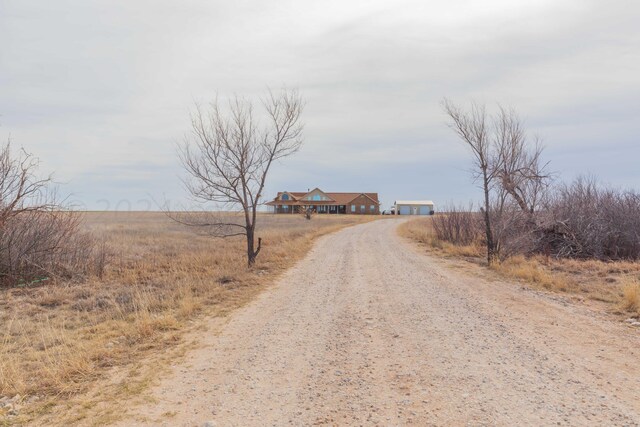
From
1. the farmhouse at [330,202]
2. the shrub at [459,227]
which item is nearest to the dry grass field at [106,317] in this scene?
the shrub at [459,227]

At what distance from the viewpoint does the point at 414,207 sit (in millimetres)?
96562

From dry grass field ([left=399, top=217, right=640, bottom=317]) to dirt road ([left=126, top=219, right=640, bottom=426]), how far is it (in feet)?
3.70

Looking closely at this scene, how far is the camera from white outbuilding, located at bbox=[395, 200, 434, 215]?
315 feet

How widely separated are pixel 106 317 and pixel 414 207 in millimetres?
91510

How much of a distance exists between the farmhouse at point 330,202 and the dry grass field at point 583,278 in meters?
70.4

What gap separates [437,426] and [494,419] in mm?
555

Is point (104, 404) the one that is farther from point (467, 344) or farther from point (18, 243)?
point (18, 243)

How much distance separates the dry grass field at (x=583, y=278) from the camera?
29.6ft

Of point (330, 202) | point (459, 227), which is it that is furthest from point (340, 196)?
point (459, 227)

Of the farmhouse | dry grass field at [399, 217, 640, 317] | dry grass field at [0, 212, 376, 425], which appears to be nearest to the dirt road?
dry grass field at [0, 212, 376, 425]

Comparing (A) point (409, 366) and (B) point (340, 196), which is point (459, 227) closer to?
(A) point (409, 366)

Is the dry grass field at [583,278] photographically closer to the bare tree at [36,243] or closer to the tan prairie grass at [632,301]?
the tan prairie grass at [632,301]

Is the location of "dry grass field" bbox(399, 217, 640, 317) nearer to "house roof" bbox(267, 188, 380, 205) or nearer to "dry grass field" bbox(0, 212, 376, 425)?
"dry grass field" bbox(0, 212, 376, 425)

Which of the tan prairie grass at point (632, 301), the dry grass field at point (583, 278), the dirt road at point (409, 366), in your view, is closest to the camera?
the dirt road at point (409, 366)
